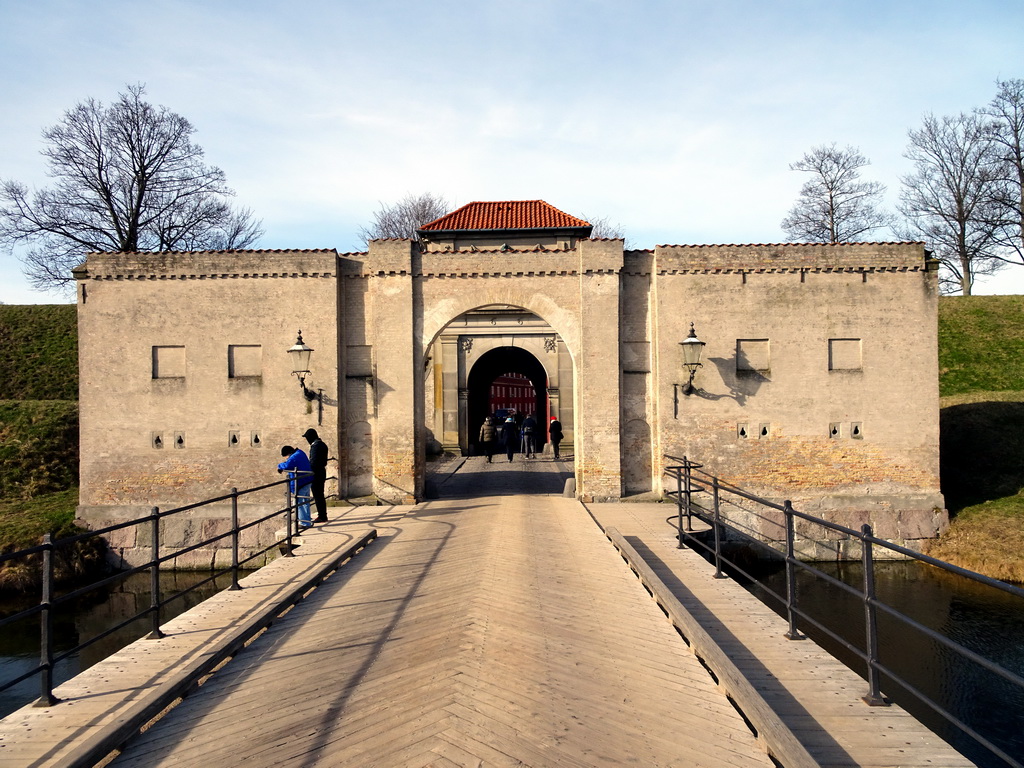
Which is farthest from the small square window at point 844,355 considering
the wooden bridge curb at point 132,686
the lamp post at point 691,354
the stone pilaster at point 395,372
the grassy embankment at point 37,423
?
the grassy embankment at point 37,423

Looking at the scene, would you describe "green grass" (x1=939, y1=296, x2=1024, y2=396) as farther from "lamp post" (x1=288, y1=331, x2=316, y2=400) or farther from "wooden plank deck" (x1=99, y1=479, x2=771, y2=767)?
"wooden plank deck" (x1=99, y1=479, x2=771, y2=767)

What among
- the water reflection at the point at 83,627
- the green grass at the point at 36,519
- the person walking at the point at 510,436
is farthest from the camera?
the person walking at the point at 510,436

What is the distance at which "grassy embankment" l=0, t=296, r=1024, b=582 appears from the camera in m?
15.3

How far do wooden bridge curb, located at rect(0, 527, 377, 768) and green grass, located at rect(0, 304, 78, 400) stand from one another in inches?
814

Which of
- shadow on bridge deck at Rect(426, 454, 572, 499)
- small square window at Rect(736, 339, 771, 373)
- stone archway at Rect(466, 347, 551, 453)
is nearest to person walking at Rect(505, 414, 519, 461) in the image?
shadow on bridge deck at Rect(426, 454, 572, 499)

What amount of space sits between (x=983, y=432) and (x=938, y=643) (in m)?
10.2

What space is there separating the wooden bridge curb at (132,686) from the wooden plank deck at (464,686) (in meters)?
0.14

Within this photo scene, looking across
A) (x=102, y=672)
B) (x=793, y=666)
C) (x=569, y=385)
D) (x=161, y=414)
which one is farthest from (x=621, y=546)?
(x=569, y=385)

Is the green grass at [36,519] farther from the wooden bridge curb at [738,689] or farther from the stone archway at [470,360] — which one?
the wooden bridge curb at [738,689]

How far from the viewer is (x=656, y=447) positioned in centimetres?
1513

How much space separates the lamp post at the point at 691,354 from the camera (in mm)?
14430

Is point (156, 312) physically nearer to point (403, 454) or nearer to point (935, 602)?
A: point (403, 454)

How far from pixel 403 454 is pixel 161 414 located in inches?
190

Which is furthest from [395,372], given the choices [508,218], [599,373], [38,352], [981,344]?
[981,344]
